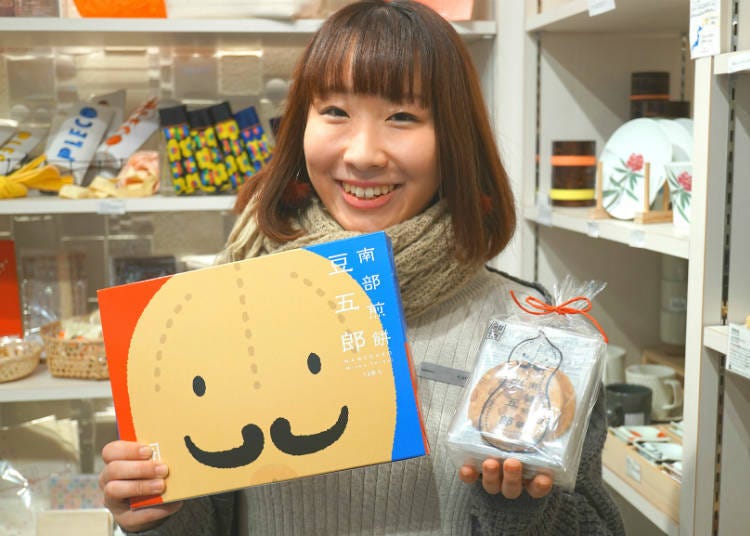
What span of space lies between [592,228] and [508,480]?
0.85m

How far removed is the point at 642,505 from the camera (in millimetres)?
1456

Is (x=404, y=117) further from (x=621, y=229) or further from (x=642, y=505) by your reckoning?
(x=642, y=505)

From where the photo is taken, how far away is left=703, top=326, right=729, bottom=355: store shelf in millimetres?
1159

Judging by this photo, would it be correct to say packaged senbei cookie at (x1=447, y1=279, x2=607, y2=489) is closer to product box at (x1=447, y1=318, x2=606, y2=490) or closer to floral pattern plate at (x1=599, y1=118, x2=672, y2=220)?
product box at (x1=447, y1=318, x2=606, y2=490)

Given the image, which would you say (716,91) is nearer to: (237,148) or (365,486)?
(365,486)

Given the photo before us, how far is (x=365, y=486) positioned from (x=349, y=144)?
46 centimetres

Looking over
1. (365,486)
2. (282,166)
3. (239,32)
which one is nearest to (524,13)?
(239,32)

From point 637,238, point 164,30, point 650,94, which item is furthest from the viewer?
point 164,30

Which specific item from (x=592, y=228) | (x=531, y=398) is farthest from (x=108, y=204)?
(x=531, y=398)

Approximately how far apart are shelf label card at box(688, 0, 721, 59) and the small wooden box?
0.72m

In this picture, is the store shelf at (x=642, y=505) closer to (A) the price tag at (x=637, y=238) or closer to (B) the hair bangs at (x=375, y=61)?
(A) the price tag at (x=637, y=238)

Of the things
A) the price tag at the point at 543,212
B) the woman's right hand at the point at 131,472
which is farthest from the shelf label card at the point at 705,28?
the woman's right hand at the point at 131,472

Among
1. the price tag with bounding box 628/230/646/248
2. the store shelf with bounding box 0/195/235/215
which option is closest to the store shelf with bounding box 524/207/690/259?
the price tag with bounding box 628/230/646/248

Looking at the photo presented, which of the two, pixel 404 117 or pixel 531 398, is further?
pixel 404 117
